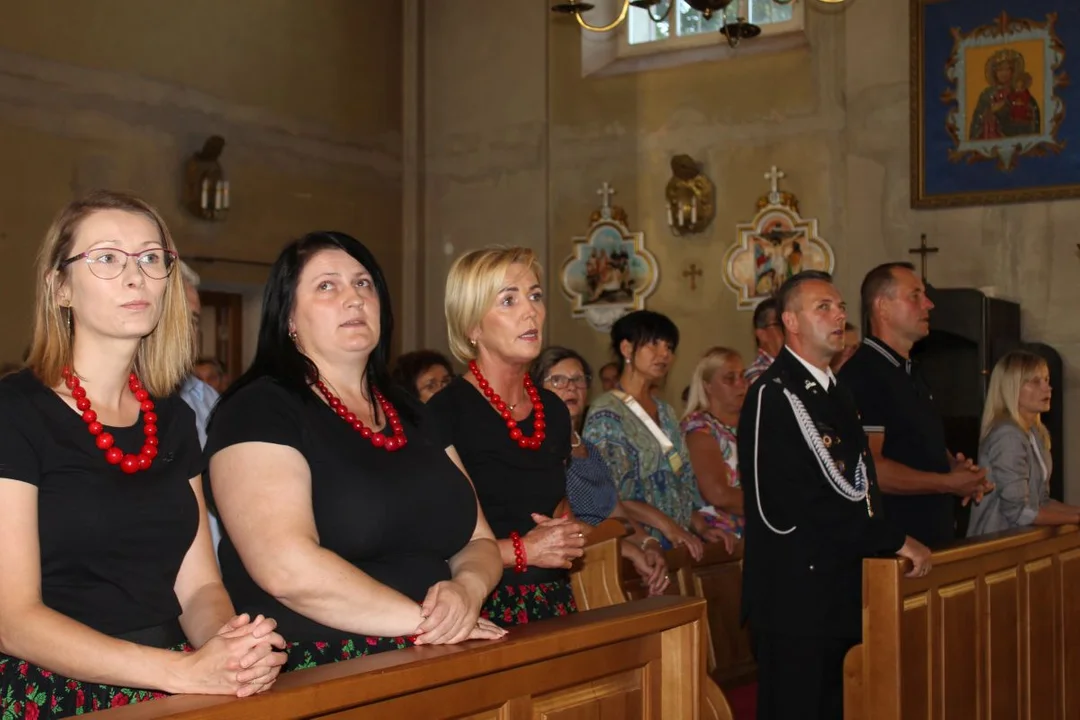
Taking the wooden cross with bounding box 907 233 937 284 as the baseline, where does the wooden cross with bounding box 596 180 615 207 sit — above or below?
above

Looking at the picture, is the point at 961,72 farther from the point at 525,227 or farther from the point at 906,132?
the point at 525,227

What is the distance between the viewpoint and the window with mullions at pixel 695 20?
11.1 m

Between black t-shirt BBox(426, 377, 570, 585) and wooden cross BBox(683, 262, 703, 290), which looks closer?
black t-shirt BBox(426, 377, 570, 585)

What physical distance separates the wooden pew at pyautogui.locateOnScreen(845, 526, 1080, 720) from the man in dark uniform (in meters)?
0.20

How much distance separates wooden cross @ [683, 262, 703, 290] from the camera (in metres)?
11.4

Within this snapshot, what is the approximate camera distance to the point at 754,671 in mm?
→ 5914

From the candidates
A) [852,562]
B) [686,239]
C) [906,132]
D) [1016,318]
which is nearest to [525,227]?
[686,239]

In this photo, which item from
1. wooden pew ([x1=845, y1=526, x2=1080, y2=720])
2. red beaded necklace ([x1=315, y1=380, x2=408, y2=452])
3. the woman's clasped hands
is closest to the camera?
the woman's clasped hands

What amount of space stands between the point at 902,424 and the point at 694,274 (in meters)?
6.43

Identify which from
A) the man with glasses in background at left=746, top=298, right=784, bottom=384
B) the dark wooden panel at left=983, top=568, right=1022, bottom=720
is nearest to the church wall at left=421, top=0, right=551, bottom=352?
the man with glasses in background at left=746, top=298, right=784, bottom=384

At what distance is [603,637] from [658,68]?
9775 millimetres

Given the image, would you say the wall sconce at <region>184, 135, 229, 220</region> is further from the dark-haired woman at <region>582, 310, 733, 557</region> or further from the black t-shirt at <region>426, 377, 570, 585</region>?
the black t-shirt at <region>426, 377, 570, 585</region>

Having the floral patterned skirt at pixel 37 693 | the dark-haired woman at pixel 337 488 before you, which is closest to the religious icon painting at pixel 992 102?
the dark-haired woman at pixel 337 488

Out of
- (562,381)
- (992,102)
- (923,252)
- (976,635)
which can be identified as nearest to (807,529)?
(976,635)
